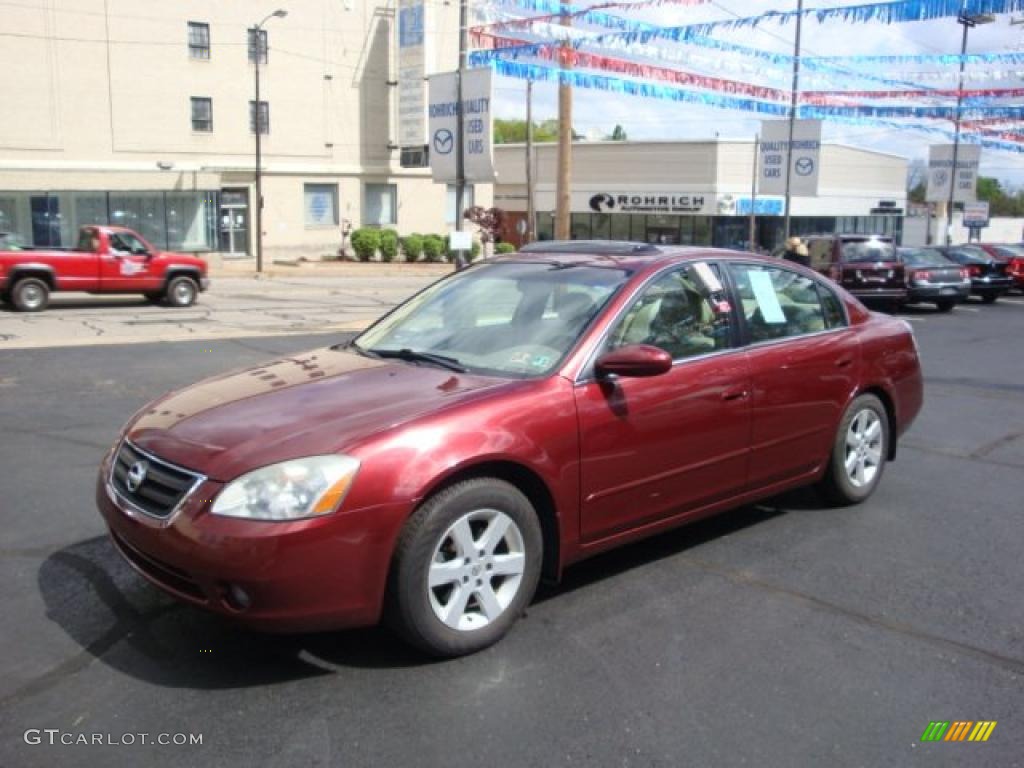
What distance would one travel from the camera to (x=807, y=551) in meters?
5.15

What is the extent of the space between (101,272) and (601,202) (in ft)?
139

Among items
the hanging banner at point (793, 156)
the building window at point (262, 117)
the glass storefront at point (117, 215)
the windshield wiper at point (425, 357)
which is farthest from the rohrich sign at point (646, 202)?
the windshield wiper at point (425, 357)

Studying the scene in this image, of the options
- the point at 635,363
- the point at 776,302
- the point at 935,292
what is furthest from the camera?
the point at 935,292

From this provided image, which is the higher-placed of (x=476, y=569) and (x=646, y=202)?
(x=646, y=202)

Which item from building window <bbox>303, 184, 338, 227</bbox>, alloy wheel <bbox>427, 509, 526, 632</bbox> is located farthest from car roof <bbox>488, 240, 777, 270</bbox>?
building window <bbox>303, 184, 338, 227</bbox>

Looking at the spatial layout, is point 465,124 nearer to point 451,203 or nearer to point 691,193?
point 451,203

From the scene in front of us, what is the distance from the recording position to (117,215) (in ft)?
124

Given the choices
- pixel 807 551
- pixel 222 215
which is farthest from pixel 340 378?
pixel 222 215

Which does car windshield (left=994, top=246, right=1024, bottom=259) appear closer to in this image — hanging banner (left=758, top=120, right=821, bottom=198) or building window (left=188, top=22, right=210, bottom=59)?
hanging banner (left=758, top=120, right=821, bottom=198)

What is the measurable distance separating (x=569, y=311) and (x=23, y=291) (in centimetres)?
1667

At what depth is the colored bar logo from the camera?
3322mm

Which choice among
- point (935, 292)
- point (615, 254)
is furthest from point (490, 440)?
point (935, 292)

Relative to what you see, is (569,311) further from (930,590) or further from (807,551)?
(930,590)

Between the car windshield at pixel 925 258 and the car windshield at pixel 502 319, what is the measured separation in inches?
776
